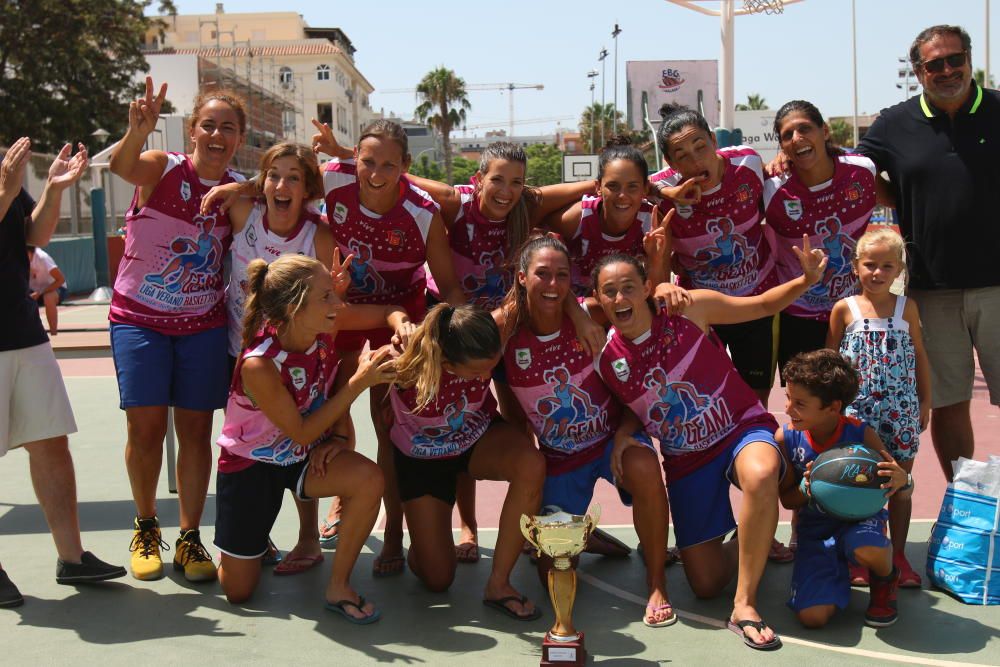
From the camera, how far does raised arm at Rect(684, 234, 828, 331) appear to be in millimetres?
4102

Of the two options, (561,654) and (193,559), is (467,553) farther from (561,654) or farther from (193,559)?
(561,654)

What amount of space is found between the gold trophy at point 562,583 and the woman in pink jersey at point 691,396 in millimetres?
668

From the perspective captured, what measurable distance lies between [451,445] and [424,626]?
765 mm

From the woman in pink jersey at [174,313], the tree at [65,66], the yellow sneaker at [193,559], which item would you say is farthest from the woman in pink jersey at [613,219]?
the tree at [65,66]

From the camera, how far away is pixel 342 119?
8550 centimetres

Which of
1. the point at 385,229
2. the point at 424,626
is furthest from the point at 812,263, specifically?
the point at 424,626

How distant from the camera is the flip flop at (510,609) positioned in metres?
3.89

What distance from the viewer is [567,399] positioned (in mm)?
4141

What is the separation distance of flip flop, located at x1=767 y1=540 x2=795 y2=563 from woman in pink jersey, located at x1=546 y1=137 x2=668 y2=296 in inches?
54.0

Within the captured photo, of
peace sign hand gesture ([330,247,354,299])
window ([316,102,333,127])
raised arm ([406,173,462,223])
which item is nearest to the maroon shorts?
raised arm ([406,173,462,223])

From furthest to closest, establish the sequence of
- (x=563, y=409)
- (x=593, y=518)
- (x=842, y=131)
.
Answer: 1. (x=842, y=131)
2. (x=563, y=409)
3. (x=593, y=518)

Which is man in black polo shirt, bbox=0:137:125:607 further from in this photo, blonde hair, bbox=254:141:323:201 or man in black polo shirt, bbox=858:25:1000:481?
man in black polo shirt, bbox=858:25:1000:481

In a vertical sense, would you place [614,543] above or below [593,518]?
below

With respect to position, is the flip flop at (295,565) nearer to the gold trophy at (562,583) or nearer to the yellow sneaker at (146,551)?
the yellow sneaker at (146,551)
